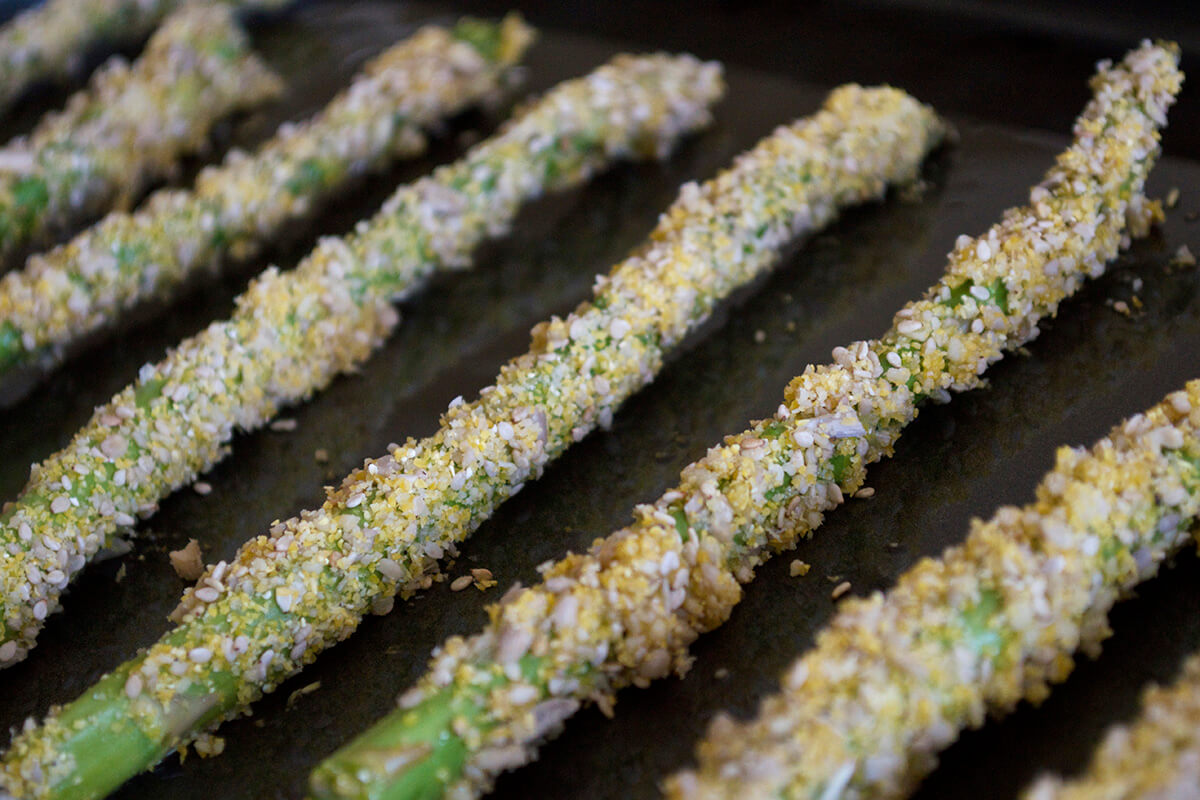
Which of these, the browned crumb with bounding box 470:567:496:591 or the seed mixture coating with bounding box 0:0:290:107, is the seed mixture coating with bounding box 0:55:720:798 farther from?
the seed mixture coating with bounding box 0:0:290:107

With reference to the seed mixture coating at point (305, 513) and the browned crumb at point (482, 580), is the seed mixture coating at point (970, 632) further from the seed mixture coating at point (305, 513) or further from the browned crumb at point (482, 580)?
the seed mixture coating at point (305, 513)

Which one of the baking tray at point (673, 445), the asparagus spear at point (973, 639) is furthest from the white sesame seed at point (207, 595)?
the asparagus spear at point (973, 639)

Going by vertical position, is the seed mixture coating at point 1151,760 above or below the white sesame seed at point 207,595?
below

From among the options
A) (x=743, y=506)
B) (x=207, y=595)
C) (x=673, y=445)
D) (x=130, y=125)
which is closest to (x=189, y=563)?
(x=207, y=595)

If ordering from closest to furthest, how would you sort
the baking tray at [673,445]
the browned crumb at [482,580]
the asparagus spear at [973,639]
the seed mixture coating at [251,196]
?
the asparagus spear at [973,639], the baking tray at [673,445], the browned crumb at [482,580], the seed mixture coating at [251,196]

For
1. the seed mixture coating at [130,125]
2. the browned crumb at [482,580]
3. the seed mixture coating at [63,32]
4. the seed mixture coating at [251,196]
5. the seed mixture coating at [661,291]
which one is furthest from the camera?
the seed mixture coating at [63,32]

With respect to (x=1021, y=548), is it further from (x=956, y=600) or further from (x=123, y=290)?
(x=123, y=290)

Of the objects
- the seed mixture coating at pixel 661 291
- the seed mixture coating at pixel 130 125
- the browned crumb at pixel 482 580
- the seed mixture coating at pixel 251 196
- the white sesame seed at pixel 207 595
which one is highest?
the seed mixture coating at pixel 130 125
